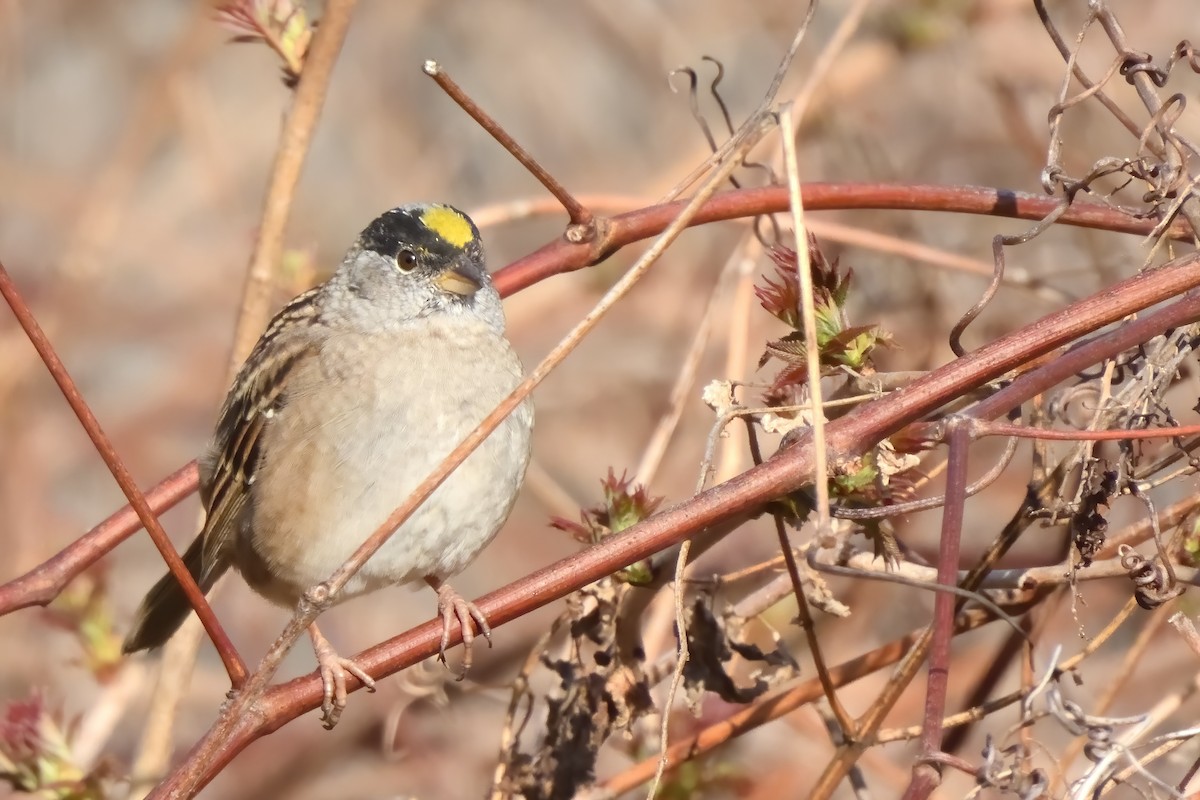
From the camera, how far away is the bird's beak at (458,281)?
9.88 feet

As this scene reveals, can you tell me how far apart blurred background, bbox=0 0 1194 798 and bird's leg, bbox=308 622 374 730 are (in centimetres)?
55

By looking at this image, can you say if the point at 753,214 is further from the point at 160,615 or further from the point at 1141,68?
the point at 160,615

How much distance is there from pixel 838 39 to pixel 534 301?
6.83 ft

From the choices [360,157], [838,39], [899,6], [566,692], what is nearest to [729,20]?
[899,6]

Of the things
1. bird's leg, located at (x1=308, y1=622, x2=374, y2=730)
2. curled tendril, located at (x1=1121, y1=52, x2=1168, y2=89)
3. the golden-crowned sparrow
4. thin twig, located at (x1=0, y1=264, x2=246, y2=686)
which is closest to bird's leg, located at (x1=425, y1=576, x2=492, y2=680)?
the golden-crowned sparrow

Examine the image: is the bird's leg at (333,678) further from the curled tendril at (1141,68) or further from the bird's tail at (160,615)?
the curled tendril at (1141,68)

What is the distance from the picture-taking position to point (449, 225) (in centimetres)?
315

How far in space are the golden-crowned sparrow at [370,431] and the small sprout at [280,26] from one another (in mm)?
505

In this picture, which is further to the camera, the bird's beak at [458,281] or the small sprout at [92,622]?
the small sprout at [92,622]

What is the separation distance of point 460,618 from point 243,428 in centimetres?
94

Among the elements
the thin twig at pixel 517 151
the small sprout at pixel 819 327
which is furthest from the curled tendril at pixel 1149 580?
the thin twig at pixel 517 151

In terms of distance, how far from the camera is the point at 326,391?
2918 mm

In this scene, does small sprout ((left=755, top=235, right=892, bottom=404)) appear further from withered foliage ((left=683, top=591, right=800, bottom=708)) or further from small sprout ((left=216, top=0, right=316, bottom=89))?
small sprout ((left=216, top=0, right=316, bottom=89))

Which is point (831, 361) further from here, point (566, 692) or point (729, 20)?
point (729, 20)
